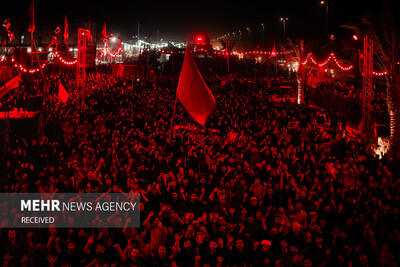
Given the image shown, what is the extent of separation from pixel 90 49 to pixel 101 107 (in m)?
2.75

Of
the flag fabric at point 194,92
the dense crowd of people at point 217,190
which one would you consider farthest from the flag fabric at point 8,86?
the flag fabric at point 194,92

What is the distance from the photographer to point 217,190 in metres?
7.25

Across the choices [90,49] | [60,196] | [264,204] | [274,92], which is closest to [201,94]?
[264,204]

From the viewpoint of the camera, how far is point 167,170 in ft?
27.7

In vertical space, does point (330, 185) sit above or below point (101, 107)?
below

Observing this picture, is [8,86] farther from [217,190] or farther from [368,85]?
[368,85]

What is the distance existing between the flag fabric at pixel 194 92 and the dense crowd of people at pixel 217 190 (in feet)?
2.71

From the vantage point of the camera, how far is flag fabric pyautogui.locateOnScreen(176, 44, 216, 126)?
375 inches

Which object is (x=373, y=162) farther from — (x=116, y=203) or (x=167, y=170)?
(x=116, y=203)

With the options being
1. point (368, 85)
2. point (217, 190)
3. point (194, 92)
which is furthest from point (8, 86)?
point (368, 85)

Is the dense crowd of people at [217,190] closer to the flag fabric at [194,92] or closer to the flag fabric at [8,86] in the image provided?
the flag fabric at [194,92]

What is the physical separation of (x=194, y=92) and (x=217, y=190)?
3036 millimetres

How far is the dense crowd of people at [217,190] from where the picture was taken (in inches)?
221

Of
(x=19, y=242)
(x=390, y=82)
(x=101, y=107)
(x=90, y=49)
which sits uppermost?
(x=90, y=49)
